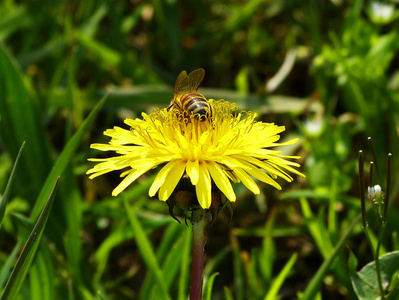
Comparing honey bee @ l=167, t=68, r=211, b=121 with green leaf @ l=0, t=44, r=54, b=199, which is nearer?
honey bee @ l=167, t=68, r=211, b=121

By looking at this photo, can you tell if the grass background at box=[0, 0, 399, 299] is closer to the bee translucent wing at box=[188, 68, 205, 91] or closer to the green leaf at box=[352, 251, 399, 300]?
the green leaf at box=[352, 251, 399, 300]

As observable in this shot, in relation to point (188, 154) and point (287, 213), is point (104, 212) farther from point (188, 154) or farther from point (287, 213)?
point (188, 154)

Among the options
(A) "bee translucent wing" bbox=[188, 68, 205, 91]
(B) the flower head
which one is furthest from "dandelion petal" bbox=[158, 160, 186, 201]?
(A) "bee translucent wing" bbox=[188, 68, 205, 91]

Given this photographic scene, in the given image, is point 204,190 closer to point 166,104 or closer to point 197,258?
point 197,258

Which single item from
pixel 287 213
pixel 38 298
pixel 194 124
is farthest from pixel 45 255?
pixel 287 213

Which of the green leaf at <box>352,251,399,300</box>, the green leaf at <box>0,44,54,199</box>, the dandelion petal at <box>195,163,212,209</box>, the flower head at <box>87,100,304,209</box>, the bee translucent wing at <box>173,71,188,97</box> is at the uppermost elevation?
the green leaf at <box>0,44,54,199</box>

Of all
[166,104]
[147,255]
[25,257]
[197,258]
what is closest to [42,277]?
[147,255]

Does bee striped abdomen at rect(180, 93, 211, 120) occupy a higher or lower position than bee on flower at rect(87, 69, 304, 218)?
higher

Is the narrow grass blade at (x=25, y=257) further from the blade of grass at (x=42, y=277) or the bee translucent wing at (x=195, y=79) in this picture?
the bee translucent wing at (x=195, y=79)
